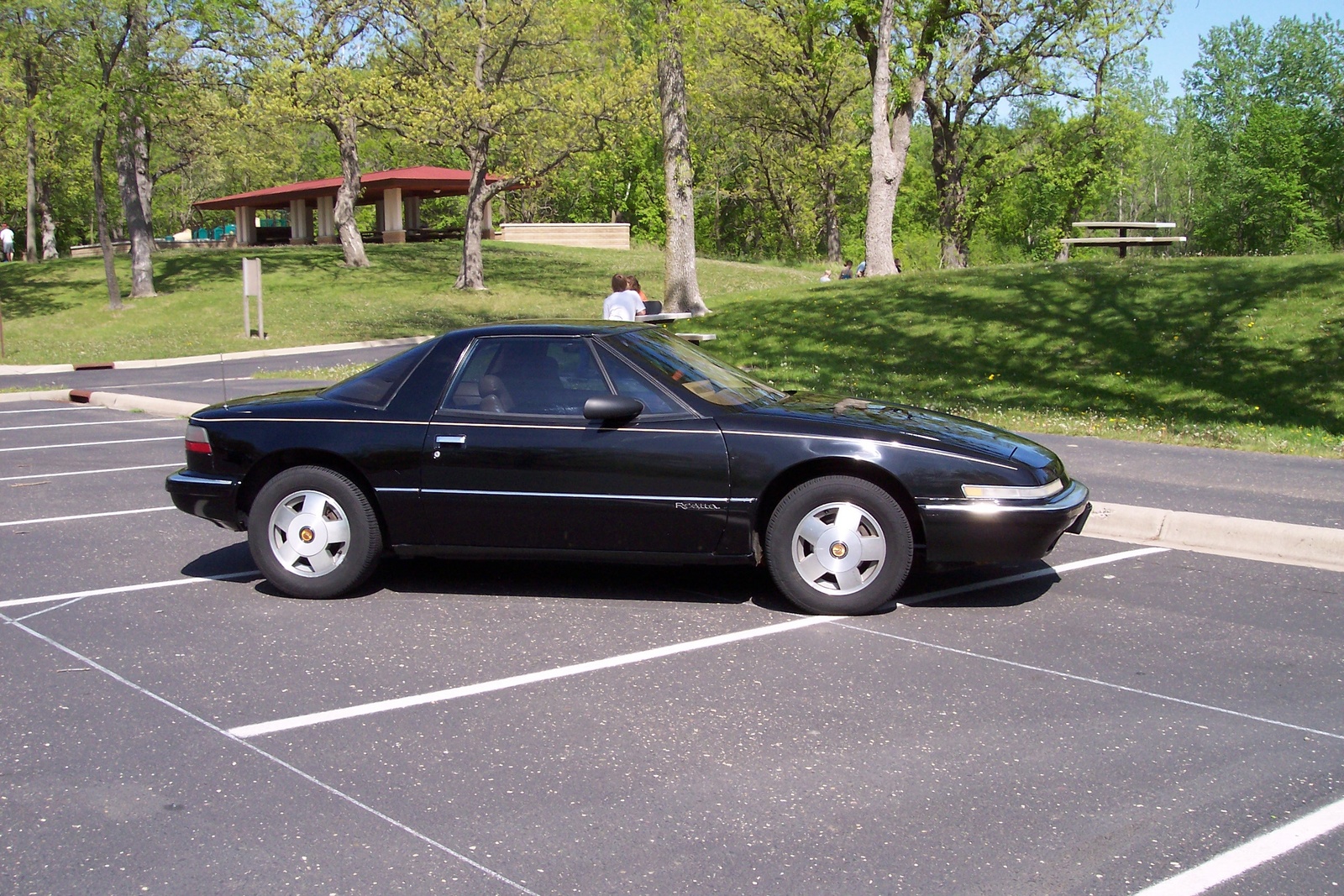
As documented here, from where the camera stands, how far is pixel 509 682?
201 inches

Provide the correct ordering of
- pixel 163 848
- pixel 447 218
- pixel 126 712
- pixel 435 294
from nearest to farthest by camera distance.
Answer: pixel 163 848 → pixel 126 712 → pixel 435 294 → pixel 447 218

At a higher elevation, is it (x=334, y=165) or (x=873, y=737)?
(x=334, y=165)

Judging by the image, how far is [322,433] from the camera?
6477 millimetres

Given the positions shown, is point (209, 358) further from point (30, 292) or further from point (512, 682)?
point (512, 682)

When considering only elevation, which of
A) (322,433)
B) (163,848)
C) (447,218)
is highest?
(447,218)

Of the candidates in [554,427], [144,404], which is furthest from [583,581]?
[144,404]

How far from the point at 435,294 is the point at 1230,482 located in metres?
28.0

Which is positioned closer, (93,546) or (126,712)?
(126,712)

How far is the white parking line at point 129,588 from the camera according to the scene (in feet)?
21.0

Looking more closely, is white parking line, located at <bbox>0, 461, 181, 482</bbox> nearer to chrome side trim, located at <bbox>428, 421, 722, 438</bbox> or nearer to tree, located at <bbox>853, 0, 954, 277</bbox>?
chrome side trim, located at <bbox>428, 421, 722, 438</bbox>

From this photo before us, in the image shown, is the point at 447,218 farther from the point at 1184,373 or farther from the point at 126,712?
the point at 126,712

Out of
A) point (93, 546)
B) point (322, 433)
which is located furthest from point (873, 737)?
point (93, 546)

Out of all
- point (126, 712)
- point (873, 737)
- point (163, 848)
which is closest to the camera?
point (163, 848)

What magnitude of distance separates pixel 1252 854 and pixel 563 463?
12.1 feet
